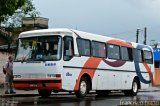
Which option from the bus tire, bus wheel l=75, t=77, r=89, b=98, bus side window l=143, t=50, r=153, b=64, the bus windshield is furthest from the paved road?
bus side window l=143, t=50, r=153, b=64

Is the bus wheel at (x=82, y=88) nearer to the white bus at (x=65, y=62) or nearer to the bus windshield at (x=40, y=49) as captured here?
the white bus at (x=65, y=62)

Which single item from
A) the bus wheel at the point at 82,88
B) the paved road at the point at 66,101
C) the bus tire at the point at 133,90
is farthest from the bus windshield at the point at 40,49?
the bus tire at the point at 133,90

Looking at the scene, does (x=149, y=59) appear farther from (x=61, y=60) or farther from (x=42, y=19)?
(x=42, y=19)

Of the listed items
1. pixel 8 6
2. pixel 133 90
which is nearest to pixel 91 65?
pixel 133 90

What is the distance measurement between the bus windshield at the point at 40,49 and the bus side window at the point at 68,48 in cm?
30

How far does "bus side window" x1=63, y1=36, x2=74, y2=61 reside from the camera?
2067 cm

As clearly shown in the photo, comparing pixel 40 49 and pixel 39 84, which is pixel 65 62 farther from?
pixel 39 84

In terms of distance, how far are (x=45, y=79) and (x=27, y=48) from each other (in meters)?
1.79

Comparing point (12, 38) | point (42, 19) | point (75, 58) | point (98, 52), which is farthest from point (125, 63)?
point (42, 19)

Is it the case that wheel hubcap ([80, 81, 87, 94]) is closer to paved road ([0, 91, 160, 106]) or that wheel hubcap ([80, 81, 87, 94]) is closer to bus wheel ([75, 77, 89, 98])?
bus wheel ([75, 77, 89, 98])

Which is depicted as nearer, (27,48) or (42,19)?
(27,48)

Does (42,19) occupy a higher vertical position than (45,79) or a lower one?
higher

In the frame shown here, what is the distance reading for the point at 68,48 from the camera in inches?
821

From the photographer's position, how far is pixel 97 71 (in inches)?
917
